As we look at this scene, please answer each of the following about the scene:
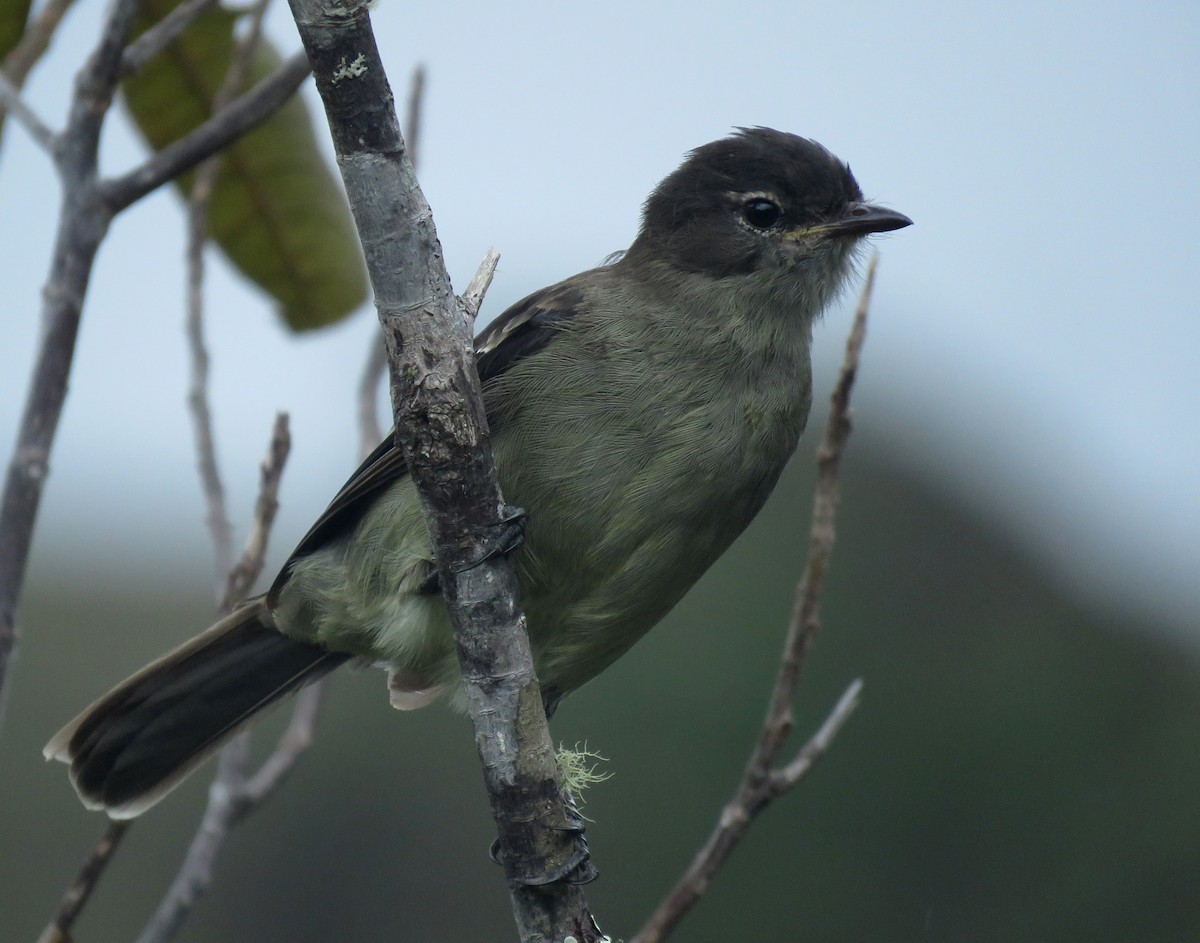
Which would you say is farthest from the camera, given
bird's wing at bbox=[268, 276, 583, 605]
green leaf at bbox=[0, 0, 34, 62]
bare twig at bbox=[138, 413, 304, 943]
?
bird's wing at bbox=[268, 276, 583, 605]

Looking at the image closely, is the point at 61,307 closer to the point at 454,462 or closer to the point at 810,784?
the point at 454,462

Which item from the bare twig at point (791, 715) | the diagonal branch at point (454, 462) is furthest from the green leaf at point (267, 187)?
the bare twig at point (791, 715)

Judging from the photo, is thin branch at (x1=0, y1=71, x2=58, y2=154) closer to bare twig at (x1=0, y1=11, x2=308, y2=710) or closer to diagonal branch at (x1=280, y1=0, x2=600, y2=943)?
bare twig at (x1=0, y1=11, x2=308, y2=710)

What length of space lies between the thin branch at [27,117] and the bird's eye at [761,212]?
2368mm

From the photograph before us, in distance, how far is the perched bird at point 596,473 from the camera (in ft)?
13.3

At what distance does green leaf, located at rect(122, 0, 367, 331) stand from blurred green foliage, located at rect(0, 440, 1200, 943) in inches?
233

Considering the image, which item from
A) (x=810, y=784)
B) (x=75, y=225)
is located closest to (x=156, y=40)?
(x=75, y=225)

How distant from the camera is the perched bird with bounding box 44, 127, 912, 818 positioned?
4062mm

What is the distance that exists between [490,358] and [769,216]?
1.15 metres

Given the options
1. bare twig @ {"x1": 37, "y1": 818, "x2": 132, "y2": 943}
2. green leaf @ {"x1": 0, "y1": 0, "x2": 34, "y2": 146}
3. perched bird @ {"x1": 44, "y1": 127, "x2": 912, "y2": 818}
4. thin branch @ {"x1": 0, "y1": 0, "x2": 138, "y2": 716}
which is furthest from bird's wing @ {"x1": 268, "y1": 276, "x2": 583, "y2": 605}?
green leaf @ {"x1": 0, "y1": 0, "x2": 34, "y2": 146}

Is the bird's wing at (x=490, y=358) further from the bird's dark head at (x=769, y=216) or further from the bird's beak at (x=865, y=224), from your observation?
the bird's beak at (x=865, y=224)

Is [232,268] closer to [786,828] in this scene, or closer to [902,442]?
[786,828]

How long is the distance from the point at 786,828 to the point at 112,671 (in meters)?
6.62

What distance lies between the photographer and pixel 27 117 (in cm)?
330
